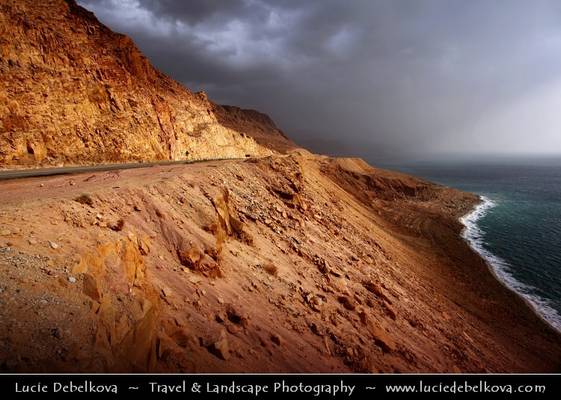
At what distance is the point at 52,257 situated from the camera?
6340 millimetres

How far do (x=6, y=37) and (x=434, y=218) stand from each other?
49.4 meters

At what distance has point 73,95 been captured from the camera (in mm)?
25109

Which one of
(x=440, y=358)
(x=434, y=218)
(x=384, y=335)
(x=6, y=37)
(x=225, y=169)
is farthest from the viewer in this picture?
(x=434, y=218)

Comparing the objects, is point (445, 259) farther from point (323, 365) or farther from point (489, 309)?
point (323, 365)

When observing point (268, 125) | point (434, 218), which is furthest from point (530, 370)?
point (268, 125)
